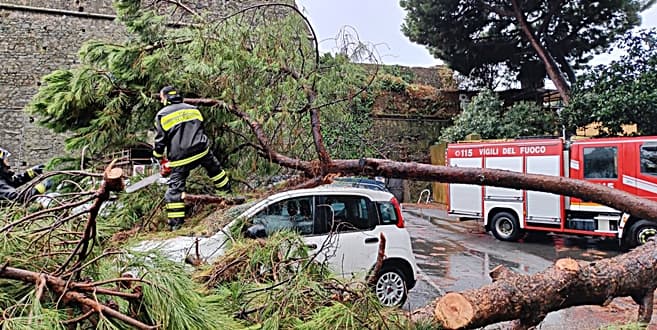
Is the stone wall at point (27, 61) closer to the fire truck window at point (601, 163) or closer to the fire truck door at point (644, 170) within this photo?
the fire truck window at point (601, 163)

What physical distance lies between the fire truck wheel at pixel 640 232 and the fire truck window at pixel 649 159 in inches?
35.8

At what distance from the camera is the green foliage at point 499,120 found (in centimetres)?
1479

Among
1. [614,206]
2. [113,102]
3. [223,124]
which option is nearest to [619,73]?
[614,206]

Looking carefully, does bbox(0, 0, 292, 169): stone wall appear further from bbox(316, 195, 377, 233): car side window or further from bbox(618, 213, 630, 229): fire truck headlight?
bbox(618, 213, 630, 229): fire truck headlight

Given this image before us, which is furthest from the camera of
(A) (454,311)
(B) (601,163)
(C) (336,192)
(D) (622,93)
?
(D) (622,93)

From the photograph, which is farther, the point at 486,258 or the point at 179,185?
the point at 486,258

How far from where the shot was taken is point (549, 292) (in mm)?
3021

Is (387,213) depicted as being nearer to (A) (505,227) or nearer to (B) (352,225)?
(B) (352,225)

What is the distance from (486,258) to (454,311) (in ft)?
21.2

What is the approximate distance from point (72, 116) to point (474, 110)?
13.1 m

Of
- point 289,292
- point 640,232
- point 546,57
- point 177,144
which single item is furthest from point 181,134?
point 546,57

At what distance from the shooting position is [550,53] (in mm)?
16078

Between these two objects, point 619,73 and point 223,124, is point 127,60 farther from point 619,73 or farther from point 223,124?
point 619,73

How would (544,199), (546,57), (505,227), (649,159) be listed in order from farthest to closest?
(546,57) < (505,227) < (544,199) < (649,159)
